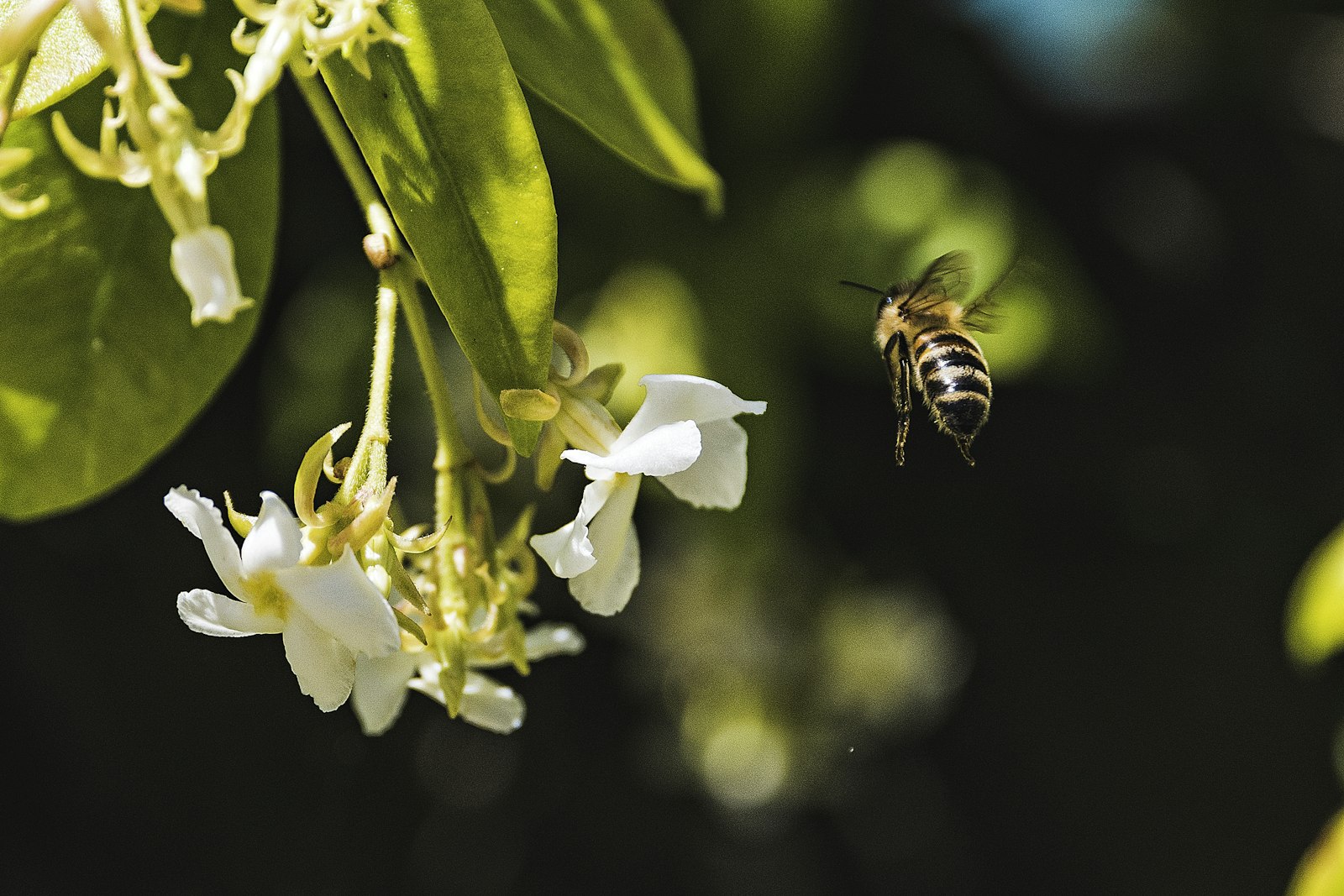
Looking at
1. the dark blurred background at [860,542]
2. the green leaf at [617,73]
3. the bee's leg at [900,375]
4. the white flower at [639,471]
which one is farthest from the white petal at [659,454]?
the dark blurred background at [860,542]

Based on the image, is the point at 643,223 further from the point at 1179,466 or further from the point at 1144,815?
the point at 1144,815

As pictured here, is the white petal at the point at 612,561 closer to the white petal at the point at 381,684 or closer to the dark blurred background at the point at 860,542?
the white petal at the point at 381,684

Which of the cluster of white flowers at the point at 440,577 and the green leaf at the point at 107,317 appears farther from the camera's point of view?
the green leaf at the point at 107,317

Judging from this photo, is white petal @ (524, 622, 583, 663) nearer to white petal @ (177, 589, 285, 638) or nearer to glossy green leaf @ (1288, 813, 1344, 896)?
white petal @ (177, 589, 285, 638)

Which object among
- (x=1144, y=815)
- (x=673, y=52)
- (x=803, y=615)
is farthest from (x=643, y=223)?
(x=1144, y=815)

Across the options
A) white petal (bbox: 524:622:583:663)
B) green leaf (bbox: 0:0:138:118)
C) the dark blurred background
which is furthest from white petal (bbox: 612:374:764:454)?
the dark blurred background

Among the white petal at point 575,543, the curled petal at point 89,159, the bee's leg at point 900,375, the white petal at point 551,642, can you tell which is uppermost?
the curled petal at point 89,159

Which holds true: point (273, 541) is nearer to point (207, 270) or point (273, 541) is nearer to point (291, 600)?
point (291, 600)
